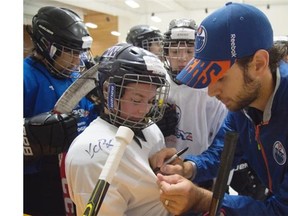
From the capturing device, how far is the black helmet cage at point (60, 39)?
152 centimetres

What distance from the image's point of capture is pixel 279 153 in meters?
1.01

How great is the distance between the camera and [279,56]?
1025 millimetres

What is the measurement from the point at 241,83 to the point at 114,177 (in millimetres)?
450

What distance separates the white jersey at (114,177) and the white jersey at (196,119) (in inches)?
21.1

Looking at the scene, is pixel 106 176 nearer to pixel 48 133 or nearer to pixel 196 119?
pixel 48 133

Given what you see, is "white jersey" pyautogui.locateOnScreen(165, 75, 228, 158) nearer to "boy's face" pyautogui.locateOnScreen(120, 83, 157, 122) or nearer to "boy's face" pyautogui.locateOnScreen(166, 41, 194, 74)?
"boy's face" pyautogui.locateOnScreen(166, 41, 194, 74)

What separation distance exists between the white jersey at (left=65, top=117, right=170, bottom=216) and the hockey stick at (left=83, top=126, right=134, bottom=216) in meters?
0.37

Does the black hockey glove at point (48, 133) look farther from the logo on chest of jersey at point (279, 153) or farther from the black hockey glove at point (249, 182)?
the black hockey glove at point (249, 182)

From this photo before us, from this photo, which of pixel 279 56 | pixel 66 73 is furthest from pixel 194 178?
pixel 66 73

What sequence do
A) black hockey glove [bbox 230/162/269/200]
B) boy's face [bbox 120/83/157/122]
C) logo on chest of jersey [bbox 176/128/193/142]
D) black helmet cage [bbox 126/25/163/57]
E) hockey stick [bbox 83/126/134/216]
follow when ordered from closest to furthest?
hockey stick [bbox 83/126/134/216]
boy's face [bbox 120/83/157/122]
logo on chest of jersey [bbox 176/128/193/142]
black hockey glove [bbox 230/162/269/200]
black helmet cage [bbox 126/25/163/57]

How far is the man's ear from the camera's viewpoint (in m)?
0.93

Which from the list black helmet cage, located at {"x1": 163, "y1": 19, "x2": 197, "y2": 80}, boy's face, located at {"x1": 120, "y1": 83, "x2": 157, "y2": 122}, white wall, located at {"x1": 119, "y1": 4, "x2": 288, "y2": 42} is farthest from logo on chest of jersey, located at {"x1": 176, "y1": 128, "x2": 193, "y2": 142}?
white wall, located at {"x1": 119, "y1": 4, "x2": 288, "y2": 42}
